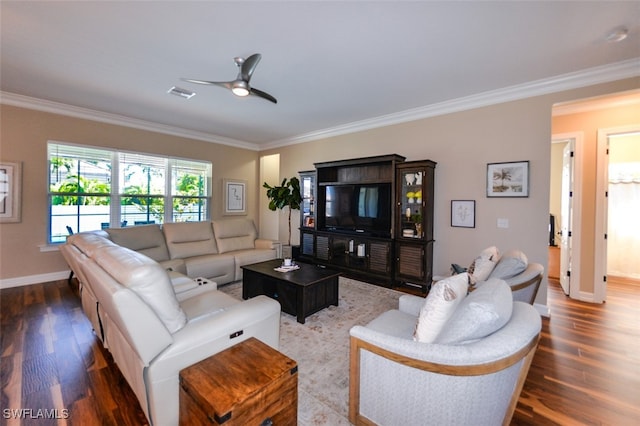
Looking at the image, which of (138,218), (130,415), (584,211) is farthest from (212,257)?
(584,211)

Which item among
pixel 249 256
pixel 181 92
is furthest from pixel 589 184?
pixel 181 92

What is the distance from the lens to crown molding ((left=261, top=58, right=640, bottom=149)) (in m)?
2.86

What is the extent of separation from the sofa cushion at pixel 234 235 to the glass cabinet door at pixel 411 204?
2.78 metres

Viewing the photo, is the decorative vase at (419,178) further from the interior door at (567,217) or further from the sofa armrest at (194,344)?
the sofa armrest at (194,344)

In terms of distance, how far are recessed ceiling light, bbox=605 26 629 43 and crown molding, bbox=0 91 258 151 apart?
6.27m

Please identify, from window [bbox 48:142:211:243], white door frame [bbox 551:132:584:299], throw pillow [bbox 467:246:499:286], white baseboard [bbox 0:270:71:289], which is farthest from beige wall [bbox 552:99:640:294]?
white baseboard [bbox 0:270:71:289]

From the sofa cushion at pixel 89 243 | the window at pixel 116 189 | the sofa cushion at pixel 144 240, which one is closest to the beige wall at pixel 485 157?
the sofa cushion at pixel 144 240

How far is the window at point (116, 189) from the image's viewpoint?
4.41 m

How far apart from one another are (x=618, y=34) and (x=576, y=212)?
2.48 meters

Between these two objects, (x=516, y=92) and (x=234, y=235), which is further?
(x=234, y=235)

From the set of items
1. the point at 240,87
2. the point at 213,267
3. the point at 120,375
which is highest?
the point at 240,87

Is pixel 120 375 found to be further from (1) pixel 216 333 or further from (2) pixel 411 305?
(2) pixel 411 305

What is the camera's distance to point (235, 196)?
263 inches

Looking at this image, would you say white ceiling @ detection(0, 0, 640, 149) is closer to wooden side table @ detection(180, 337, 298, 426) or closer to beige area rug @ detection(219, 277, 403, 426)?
wooden side table @ detection(180, 337, 298, 426)
